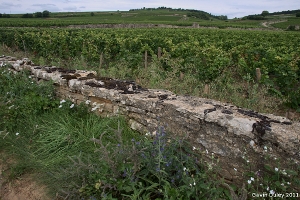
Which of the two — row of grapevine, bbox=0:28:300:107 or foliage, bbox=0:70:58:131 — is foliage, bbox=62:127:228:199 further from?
row of grapevine, bbox=0:28:300:107

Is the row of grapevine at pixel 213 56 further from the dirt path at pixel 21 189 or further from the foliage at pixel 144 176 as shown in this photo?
the dirt path at pixel 21 189

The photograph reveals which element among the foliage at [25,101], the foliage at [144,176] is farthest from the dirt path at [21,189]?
the foliage at [25,101]

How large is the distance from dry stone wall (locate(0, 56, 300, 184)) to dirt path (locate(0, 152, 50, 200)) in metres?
1.51

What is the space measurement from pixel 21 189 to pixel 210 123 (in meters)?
2.65

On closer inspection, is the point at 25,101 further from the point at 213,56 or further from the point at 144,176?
the point at 213,56

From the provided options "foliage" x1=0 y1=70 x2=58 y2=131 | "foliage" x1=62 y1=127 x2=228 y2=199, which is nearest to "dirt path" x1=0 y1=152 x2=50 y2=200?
"foliage" x1=62 y1=127 x2=228 y2=199

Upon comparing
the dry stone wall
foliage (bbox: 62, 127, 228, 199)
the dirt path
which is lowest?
the dirt path

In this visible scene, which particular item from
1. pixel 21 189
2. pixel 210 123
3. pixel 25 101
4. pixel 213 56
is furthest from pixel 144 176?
pixel 213 56

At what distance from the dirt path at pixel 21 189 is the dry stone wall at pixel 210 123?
4.96 feet

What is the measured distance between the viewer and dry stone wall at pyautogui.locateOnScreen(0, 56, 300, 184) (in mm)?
2646

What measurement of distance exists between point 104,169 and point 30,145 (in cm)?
196

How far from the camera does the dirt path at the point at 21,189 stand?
3.12m

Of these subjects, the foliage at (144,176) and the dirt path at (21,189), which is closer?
the foliage at (144,176)

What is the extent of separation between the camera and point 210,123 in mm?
3055
